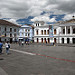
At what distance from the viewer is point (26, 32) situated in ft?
202

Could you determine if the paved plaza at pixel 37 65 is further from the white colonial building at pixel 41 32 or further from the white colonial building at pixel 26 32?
the white colonial building at pixel 26 32

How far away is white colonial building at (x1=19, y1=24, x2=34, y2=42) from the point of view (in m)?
60.9

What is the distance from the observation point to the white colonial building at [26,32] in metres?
60.9

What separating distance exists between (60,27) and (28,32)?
21686 millimetres

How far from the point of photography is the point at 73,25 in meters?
41.9

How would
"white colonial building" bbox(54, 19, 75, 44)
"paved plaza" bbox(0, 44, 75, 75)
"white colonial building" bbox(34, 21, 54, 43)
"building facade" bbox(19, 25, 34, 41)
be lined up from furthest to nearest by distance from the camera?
"building facade" bbox(19, 25, 34, 41)
"white colonial building" bbox(34, 21, 54, 43)
"white colonial building" bbox(54, 19, 75, 44)
"paved plaza" bbox(0, 44, 75, 75)

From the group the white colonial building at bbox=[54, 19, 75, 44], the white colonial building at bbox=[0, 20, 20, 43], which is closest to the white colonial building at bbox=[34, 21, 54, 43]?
the white colonial building at bbox=[54, 19, 75, 44]

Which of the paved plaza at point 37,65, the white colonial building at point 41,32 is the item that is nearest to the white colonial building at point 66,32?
the white colonial building at point 41,32

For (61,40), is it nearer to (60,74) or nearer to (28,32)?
(28,32)

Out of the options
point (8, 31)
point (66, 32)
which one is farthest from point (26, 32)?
point (66, 32)

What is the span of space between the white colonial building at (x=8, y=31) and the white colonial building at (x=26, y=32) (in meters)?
5.89

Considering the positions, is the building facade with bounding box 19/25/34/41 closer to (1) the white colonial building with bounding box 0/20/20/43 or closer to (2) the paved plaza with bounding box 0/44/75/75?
(1) the white colonial building with bounding box 0/20/20/43

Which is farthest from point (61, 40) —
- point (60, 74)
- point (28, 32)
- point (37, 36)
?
point (60, 74)

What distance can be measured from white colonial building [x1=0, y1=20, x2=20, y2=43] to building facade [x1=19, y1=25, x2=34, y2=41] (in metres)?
5.89
